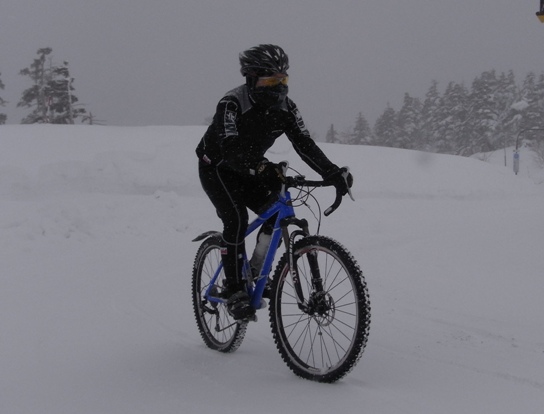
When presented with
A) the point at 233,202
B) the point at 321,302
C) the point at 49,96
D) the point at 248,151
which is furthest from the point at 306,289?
the point at 49,96

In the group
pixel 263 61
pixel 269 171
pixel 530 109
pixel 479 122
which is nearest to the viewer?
pixel 269 171

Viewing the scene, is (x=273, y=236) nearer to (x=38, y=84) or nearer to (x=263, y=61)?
(x=263, y=61)

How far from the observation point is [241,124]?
424cm

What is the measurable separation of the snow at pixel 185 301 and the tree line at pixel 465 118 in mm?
65905

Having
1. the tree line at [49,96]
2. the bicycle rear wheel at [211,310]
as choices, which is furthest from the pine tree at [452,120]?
the bicycle rear wheel at [211,310]

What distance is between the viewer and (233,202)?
172 inches

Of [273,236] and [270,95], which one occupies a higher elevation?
[270,95]

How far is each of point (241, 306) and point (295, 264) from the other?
2.05ft

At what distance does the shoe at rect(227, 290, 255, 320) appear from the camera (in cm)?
414

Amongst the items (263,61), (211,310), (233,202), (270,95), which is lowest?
(211,310)

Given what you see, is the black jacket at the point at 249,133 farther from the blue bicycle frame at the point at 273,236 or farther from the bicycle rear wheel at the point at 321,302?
the bicycle rear wheel at the point at 321,302

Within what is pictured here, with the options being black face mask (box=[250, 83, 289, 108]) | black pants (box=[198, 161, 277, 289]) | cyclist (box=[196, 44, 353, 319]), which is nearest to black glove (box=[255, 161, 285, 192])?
cyclist (box=[196, 44, 353, 319])

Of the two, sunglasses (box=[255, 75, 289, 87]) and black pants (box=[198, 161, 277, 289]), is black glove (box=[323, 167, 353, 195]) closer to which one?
black pants (box=[198, 161, 277, 289])

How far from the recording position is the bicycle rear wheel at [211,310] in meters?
4.58
